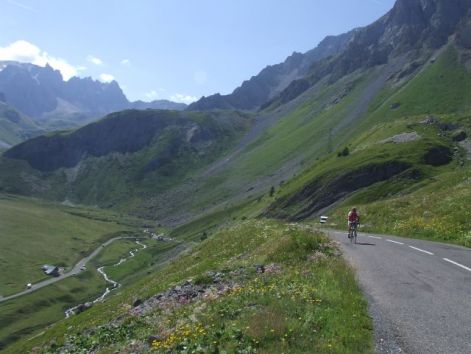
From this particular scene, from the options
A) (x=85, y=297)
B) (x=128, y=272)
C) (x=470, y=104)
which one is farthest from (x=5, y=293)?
(x=470, y=104)

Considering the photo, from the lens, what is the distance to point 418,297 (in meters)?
17.0

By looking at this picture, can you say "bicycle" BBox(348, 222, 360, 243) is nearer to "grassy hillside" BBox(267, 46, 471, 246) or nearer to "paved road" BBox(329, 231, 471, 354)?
"paved road" BBox(329, 231, 471, 354)

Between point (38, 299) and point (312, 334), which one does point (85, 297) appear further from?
point (312, 334)

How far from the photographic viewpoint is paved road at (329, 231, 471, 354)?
12617 mm

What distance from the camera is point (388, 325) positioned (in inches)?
544

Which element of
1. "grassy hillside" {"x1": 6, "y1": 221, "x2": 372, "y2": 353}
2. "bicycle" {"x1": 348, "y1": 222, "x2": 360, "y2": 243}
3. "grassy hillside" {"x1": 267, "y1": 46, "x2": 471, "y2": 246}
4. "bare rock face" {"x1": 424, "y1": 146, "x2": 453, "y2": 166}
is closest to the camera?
"grassy hillside" {"x1": 6, "y1": 221, "x2": 372, "y2": 353}

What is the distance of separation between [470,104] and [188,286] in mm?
201621

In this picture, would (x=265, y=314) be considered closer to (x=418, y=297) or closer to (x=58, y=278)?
(x=418, y=297)

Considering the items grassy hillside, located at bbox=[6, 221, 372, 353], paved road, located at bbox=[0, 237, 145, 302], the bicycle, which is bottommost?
paved road, located at bbox=[0, 237, 145, 302]

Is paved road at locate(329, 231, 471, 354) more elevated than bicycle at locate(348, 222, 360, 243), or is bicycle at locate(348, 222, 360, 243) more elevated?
bicycle at locate(348, 222, 360, 243)

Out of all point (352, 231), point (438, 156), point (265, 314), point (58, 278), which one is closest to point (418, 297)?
point (265, 314)

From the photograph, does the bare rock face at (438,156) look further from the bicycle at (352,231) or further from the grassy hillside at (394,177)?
the bicycle at (352,231)

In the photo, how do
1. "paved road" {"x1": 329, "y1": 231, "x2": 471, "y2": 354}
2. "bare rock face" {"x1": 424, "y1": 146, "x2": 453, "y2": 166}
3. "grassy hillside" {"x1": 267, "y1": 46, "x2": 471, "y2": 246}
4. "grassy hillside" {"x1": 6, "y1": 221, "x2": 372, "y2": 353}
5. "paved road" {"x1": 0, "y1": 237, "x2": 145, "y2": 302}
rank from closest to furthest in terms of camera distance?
"grassy hillside" {"x1": 6, "y1": 221, "x2": 372, "y2": 353} < "paved road" {"x1": 329, "y1": 231, "x2": 471, "y2": 354} < "grassy hillside" {"x1": 267, "y1": 46, "x2": 471, "y2": 246} < "bare rock face" {"x1": 424, "y1": 146, "x2": 453, "y2": 166} < "paved road" {"x1": 0, "y1": 237, "x2": 145, "y2": 302}

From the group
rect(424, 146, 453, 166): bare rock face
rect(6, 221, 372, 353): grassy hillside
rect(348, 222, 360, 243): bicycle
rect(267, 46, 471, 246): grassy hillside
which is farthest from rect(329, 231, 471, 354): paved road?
rect(424, 146, 453, 166): bare rock face
